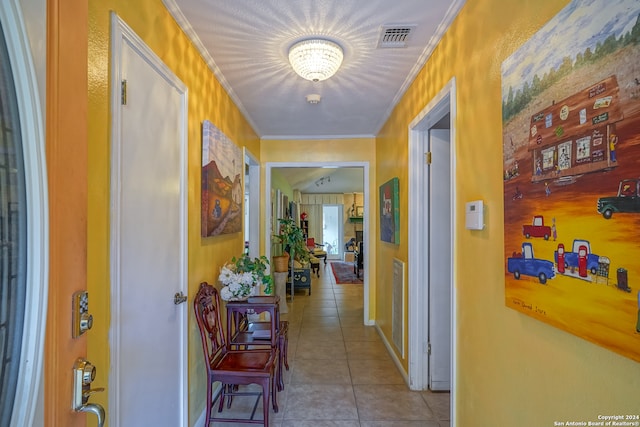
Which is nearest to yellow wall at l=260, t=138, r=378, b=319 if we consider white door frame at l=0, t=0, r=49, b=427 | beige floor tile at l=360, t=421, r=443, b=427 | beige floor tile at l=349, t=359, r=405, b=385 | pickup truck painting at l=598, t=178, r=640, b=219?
beige floor tile at l=349, t=359, r=405, b=385

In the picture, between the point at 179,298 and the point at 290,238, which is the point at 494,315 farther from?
the point at 290,238

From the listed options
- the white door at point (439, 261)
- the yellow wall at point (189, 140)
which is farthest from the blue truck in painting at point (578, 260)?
the white door at point (439, 261)

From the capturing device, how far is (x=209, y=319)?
6.63 feet

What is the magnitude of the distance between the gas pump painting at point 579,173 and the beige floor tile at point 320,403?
164 centimetres

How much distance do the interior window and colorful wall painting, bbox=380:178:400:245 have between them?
8.62 ft

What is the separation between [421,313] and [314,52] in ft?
6.66

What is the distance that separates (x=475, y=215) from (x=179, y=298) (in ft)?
5.08

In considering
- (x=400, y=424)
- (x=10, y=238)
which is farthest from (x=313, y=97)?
(x=400, y=424)

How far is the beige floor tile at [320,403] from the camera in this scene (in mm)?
2211

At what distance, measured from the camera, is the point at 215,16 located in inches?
66.6

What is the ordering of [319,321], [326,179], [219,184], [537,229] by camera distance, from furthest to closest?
[326,179] < [319,321] < [219,184] < [537,229]

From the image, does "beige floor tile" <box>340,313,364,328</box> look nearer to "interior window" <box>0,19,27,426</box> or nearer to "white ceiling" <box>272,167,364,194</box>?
"white ceiling" <box>272,167,364,194</box>

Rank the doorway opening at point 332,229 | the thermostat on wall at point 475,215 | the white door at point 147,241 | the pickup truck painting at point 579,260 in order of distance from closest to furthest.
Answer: the pickup truck painting at point 579,260 < the white door at point 147,241 < the thermostat on wall at point 475,215 < the doorway opening at point 332,229

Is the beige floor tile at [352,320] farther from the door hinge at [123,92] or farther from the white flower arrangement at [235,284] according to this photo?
the door hinge at [123,92]
